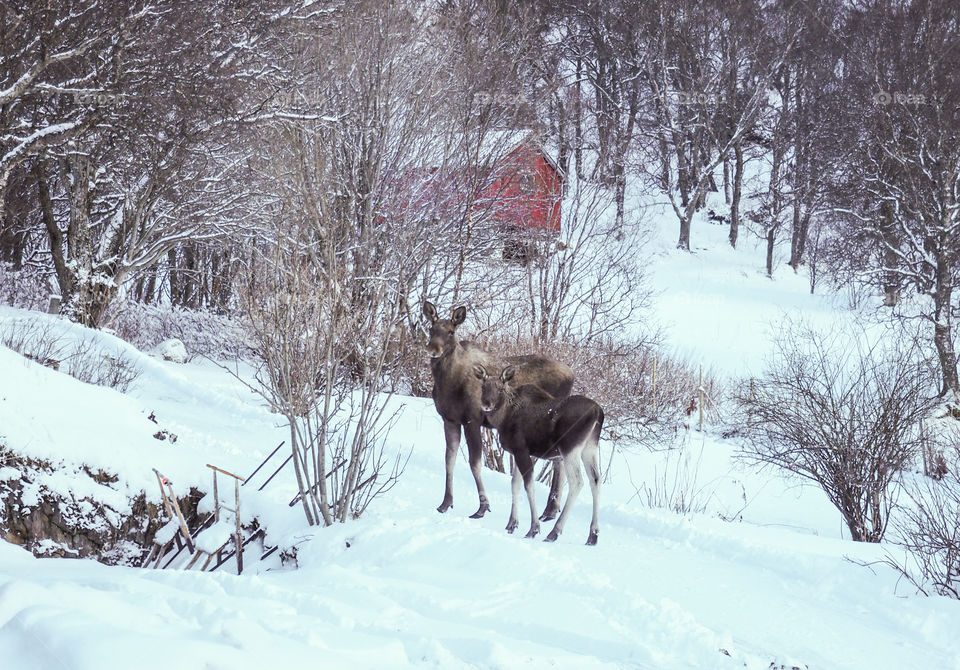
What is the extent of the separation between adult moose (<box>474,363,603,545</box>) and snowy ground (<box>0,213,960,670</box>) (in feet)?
1.72

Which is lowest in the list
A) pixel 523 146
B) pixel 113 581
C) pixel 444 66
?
pixel 113 581

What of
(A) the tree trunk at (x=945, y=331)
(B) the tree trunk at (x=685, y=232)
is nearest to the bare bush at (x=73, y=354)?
(A) the tree trunk at (x=945, y=331)

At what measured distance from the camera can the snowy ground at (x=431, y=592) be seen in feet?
14.8

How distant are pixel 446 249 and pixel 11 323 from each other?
25.2ft

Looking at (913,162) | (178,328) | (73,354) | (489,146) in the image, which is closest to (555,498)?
(73,354)

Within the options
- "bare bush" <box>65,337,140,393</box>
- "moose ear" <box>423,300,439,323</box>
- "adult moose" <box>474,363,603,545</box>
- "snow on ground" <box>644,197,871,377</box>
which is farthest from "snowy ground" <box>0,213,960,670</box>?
"snow on ground" <box>644,197,871,377</box>

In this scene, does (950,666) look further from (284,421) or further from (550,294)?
(550,294)

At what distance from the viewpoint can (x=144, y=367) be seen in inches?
563

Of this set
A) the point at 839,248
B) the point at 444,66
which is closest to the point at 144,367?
the point at 444,66

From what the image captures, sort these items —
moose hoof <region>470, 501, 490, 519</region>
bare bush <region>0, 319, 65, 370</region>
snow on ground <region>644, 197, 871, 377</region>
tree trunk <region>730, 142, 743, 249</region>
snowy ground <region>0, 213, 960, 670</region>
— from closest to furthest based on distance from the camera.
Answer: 1. snowy ground <region>0, 213, 960, 670</region>
2. moose hoof <region>470, 501, 490, 519</region>
3. bare bush <region>0, 319, 65, 370</region>
4. snow on ground <region>644, 197, 871, 377</region>
5. tree trunk <region>730, 142, 743, 249</region>

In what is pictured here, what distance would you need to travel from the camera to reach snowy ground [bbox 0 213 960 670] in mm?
4520

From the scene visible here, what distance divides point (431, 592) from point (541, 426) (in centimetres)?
147

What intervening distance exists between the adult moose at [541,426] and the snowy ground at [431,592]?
0.52m

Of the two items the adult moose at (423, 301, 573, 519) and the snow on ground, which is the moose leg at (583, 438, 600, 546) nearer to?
the adult moose at (423, 301, 573, 519)
